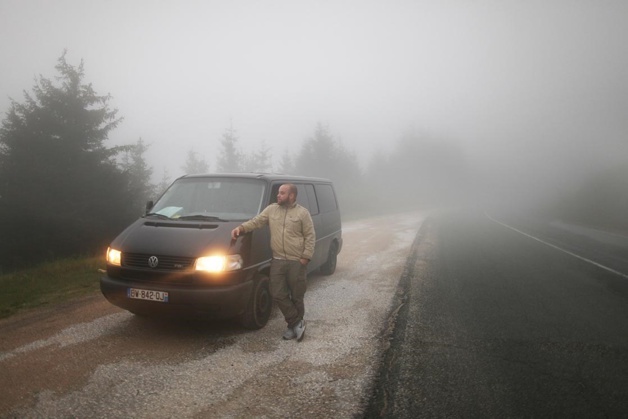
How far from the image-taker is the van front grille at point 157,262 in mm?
3850

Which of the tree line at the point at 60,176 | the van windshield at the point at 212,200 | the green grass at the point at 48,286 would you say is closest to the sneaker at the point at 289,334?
the van windshield at the point at 212,200

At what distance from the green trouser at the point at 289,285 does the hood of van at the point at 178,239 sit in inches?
23.4

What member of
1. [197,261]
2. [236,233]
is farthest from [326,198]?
[197,261]

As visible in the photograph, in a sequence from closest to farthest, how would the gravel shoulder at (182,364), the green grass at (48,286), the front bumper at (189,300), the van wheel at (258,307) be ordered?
1. the gravel shoulder at (182,364)
2. the front bumper at (189,300)
3. the van wheel at (258,307)
4. the green grass at (48,286)

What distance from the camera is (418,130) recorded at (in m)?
72.2

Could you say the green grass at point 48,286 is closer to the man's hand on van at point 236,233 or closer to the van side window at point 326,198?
the man's hand on van at point 236,233

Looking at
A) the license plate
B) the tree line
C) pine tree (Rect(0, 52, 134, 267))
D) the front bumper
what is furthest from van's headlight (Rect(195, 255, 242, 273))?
pine tree (Rect(0, 52, 134, 267))

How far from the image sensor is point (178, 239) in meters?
4.04

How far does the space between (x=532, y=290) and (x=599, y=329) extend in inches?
74.5

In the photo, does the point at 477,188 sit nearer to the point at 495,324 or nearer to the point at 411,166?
the point at 411,166

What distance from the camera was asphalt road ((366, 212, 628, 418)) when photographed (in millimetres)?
2777

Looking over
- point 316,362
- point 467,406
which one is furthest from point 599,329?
point 316,362

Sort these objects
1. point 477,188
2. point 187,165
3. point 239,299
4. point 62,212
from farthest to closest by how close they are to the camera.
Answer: point 477,188 → point 187,165 → point 62,212 → point 239,299

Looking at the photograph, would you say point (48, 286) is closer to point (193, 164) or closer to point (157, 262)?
point (157, 262)
